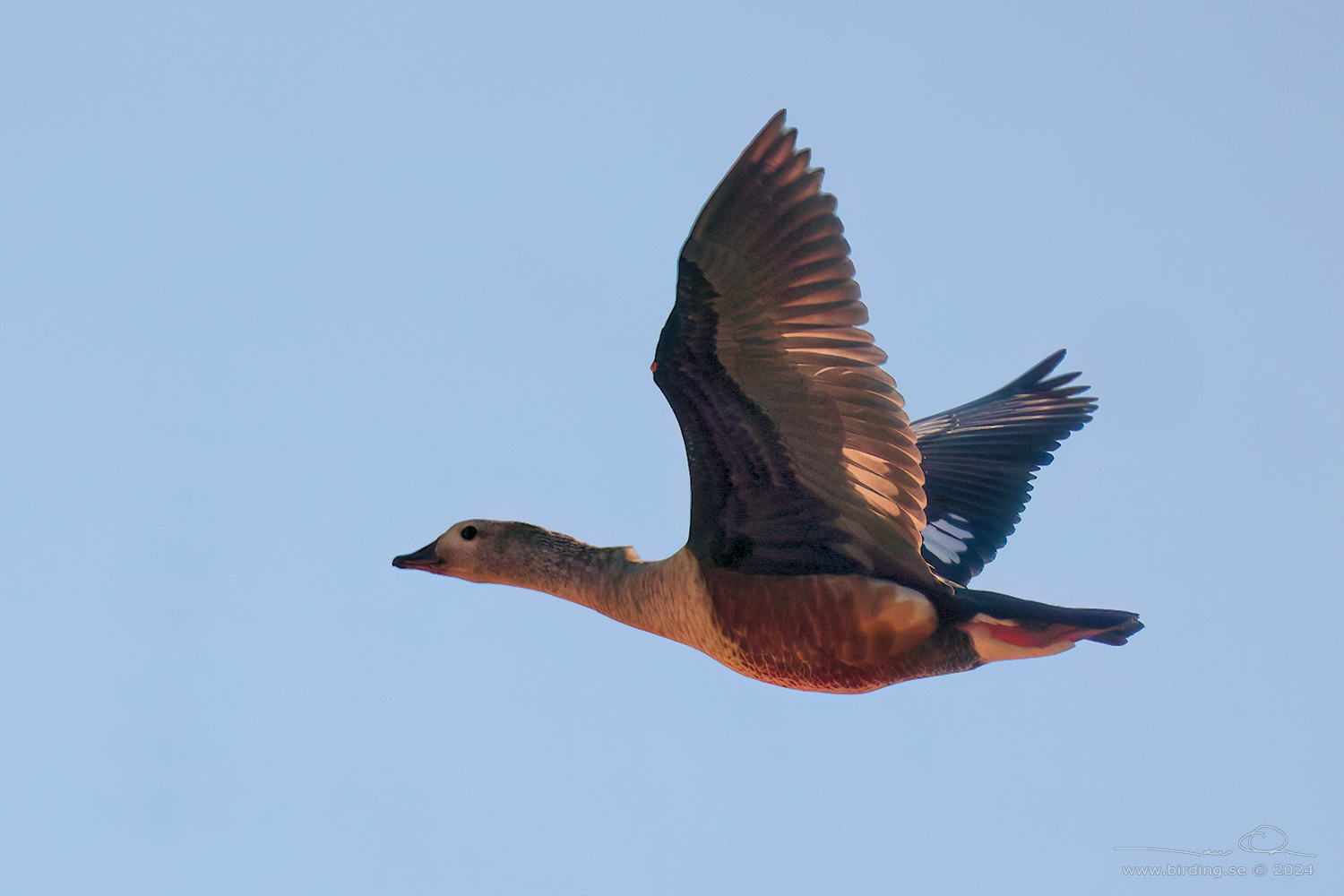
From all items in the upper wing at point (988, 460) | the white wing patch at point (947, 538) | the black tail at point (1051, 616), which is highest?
the upper wing at point (988, 460)

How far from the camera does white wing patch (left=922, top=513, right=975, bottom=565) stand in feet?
24.2

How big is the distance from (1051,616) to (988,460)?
2.18 m

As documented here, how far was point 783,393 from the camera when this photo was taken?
18.2 ft

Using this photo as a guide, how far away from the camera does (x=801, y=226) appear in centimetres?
524

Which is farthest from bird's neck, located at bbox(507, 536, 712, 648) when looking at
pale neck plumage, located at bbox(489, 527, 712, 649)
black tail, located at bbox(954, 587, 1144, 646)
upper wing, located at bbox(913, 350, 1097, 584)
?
upper wing, located at bbox(913, 350, 1097, 584)

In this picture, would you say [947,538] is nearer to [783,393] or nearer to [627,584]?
[627,584]

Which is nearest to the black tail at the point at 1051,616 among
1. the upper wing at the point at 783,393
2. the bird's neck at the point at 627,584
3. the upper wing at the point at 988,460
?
the upper wing at the point at 783,393

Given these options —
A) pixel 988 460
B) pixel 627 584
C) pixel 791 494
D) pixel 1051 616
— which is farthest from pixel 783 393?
pixel 988 460

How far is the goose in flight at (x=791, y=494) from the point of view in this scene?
17.3 feet

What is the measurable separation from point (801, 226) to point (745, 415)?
85cm

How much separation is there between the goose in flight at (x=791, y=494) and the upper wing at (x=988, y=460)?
4.50 feet

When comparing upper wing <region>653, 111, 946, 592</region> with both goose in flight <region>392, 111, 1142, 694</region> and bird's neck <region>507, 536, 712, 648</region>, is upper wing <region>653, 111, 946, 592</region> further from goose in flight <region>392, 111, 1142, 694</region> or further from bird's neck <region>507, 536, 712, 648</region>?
bird's neck <region>507, 536, 712, 648</region>

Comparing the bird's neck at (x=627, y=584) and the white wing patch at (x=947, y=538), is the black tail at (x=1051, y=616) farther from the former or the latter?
the white wing patch at (x=947, y=538)

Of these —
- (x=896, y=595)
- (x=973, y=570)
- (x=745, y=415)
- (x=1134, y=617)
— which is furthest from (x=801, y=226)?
(x=973, y=570)
